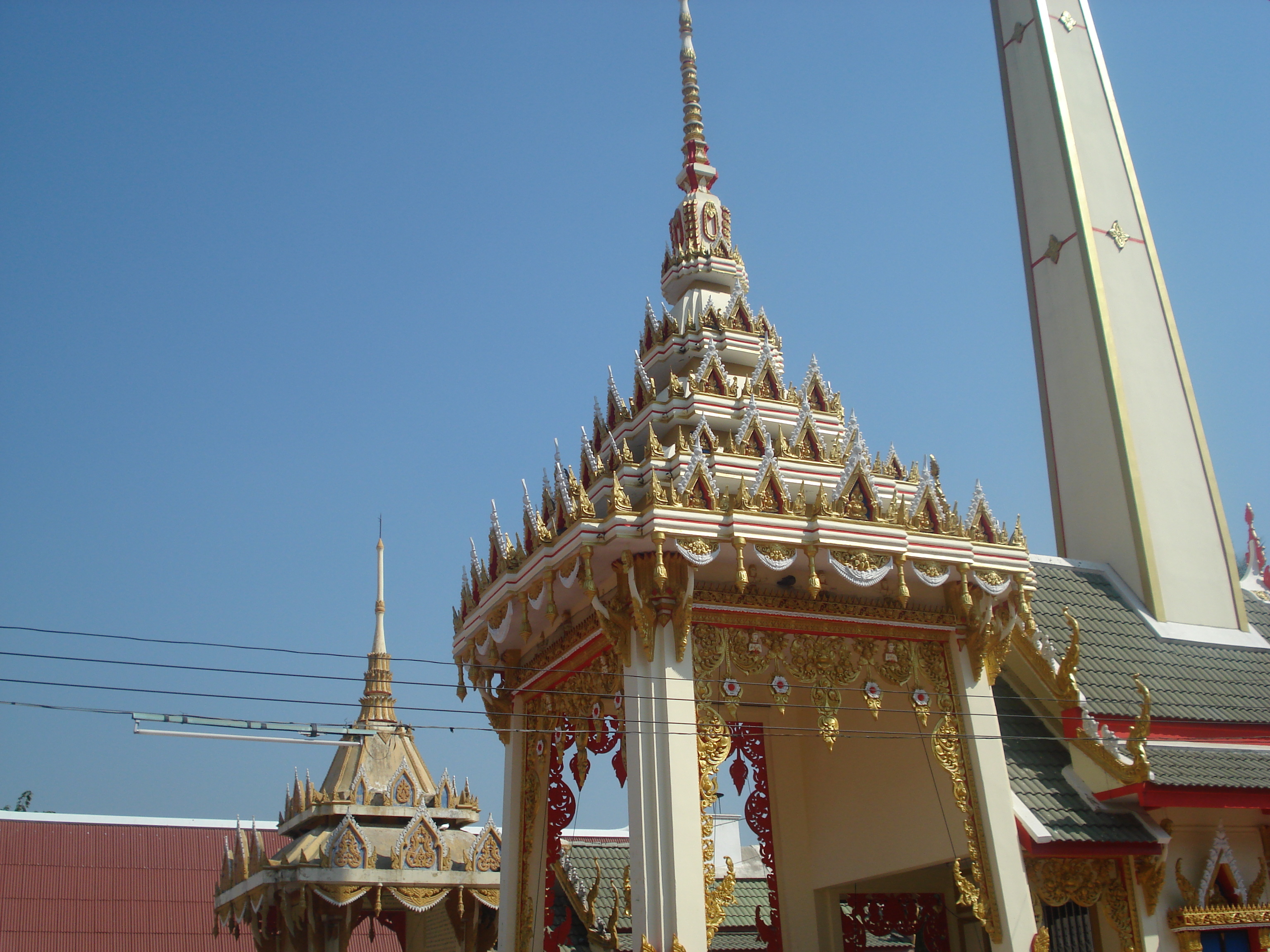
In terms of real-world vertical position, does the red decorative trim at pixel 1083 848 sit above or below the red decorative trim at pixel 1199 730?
below

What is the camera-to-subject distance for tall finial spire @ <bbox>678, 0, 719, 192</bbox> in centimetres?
1561

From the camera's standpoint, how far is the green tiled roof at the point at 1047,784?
12.1 meters

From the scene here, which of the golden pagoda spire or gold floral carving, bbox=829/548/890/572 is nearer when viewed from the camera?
gold floral carving, bbox=829/548/890/572

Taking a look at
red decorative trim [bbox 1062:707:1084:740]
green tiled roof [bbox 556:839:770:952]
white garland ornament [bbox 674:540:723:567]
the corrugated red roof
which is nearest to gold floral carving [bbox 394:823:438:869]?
green tiled roof [bbox 556:839:770:952]

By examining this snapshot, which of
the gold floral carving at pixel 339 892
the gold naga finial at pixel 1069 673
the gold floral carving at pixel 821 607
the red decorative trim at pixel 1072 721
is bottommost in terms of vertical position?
the gold floral carving at pixel 339 892

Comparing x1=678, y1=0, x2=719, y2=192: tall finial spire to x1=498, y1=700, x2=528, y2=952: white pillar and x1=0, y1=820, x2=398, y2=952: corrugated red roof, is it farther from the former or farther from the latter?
x1=0, y1=820, x2=398, y2=952: corrugated red roof

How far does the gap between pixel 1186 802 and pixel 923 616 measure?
323cm

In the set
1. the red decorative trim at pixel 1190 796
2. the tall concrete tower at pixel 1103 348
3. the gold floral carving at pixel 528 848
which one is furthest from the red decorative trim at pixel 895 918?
the tall concrete tower at pixel 1103 348

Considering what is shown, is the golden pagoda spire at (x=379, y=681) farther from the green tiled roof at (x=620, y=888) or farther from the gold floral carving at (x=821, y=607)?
the gold floral carving at (x=821, y=607)

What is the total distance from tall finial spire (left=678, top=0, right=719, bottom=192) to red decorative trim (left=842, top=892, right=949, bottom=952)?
871 centimetres

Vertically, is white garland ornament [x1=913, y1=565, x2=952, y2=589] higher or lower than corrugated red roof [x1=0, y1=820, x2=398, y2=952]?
higher

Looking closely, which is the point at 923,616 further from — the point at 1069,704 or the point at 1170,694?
the point at 1170,694

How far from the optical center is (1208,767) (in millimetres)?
13023

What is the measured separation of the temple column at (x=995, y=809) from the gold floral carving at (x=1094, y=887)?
1.16ft
